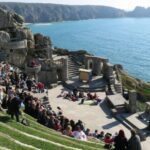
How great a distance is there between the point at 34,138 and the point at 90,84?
2323cm

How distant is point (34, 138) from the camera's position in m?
20.4

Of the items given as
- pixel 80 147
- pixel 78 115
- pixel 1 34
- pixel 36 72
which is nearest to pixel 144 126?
pixel 78 115

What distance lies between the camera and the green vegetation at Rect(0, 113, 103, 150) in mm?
19331

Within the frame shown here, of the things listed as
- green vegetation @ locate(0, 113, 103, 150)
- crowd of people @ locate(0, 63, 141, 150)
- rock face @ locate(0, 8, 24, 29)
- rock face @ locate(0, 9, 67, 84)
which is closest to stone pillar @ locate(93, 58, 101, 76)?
rock face @ locate(0, 9, 67, 84)

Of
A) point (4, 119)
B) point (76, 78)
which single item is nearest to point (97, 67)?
point (76, 78)

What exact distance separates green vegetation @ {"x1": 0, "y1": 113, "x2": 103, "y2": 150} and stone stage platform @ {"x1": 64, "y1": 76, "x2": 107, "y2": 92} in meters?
18.5

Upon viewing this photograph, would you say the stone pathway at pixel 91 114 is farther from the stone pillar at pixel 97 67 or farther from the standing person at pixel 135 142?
the standing person at pixel 135 142

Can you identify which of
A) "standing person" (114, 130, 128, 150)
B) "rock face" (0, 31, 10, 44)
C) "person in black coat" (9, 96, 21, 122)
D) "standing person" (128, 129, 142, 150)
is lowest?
"standing person" (114, 130, 128, 150)

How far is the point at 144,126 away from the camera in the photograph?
101 ft

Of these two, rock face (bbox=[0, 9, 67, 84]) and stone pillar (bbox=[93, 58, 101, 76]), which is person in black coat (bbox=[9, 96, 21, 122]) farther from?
stone pillar (bbox=[93, 58, 101, 76])

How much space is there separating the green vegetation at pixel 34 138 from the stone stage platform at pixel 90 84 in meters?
18.5

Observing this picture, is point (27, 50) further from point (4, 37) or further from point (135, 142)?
point (135, 142)

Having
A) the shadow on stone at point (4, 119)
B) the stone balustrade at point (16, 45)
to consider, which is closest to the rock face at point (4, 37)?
the stone balustrade at point (16, 45)

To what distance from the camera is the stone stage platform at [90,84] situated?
42250 mm
